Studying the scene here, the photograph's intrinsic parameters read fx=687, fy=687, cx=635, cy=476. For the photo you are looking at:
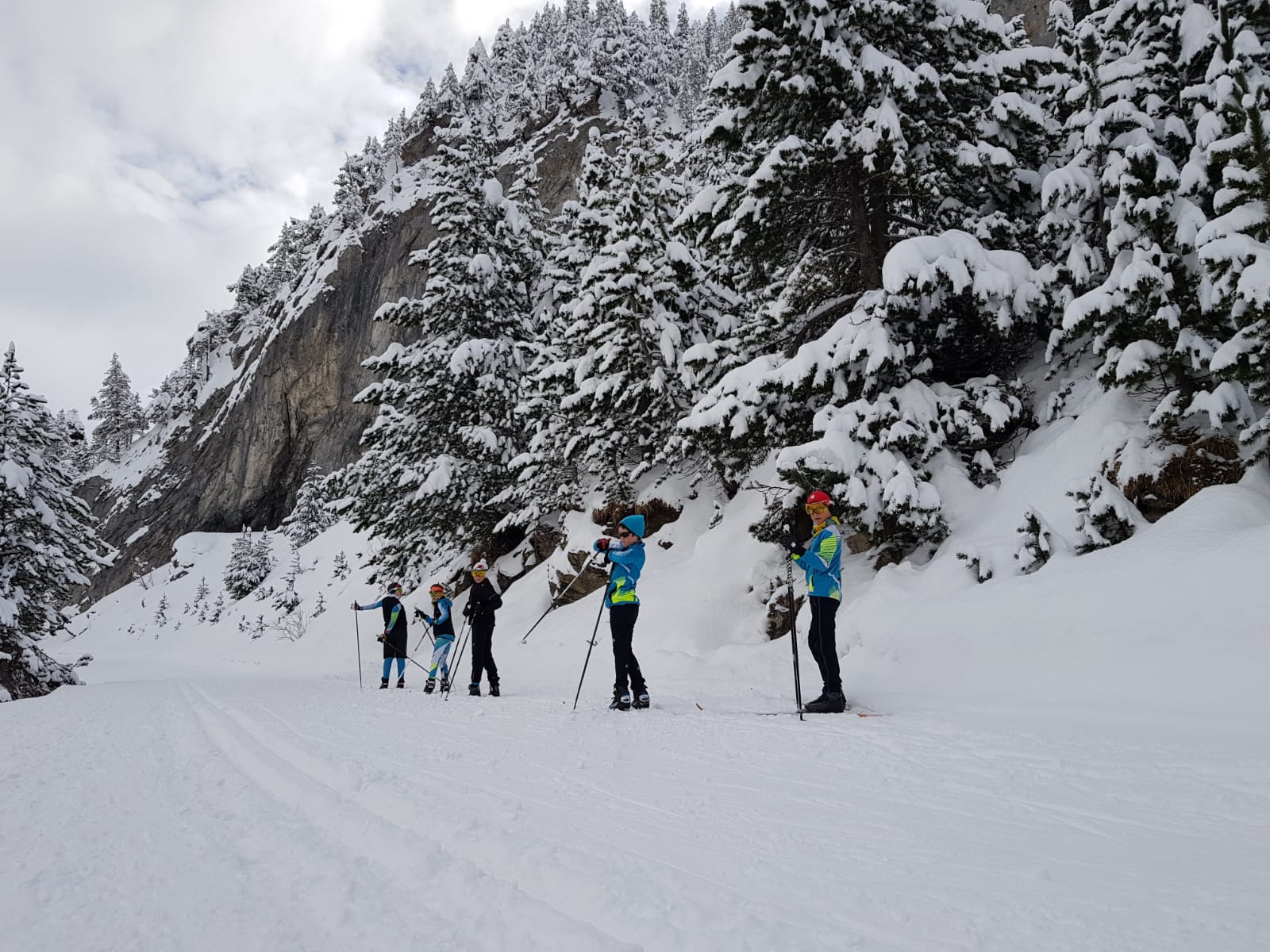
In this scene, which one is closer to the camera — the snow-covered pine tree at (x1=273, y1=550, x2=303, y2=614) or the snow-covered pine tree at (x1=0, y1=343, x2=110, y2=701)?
the snow-covered pine tree at (x1=0, y1=343, x2=110, y2=701)

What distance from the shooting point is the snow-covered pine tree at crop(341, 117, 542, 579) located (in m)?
17.1

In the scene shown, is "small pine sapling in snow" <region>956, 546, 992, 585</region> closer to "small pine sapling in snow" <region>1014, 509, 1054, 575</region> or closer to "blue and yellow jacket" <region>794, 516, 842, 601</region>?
"small pine sapling in snow" <region>1014, 509, 1054, 575</region>

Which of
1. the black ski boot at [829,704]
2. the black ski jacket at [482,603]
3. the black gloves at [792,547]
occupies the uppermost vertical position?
the black gloves at [792,547]

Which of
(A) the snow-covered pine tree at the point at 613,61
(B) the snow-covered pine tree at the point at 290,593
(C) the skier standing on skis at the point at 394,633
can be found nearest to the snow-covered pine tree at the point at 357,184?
(A) the snow-covered pine tree at the point at 613,61

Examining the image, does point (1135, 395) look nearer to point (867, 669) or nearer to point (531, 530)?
point (867, 669)

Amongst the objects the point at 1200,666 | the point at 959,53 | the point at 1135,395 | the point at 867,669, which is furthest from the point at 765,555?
the point at 959,53

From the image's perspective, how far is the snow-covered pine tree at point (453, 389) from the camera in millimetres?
17125

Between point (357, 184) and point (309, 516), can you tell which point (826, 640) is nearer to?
point (309, 516)

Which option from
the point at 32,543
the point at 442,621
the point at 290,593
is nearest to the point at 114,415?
the point at 290,593

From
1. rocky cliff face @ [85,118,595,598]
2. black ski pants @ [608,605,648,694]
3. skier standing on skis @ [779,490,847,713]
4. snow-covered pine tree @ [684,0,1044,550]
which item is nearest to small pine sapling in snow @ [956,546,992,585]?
snow-covered pine tree @ [684,0,1044,550]

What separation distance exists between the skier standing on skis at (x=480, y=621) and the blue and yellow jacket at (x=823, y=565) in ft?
16.1

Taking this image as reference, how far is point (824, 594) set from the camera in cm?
616

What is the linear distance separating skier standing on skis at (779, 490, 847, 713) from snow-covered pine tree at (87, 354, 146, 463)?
112 meters

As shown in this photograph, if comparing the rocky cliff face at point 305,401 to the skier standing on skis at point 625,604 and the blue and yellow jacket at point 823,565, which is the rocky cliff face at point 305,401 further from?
the blue and yellow jacket at point 823,565
